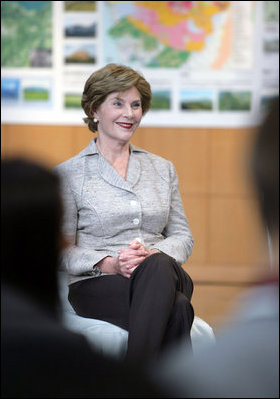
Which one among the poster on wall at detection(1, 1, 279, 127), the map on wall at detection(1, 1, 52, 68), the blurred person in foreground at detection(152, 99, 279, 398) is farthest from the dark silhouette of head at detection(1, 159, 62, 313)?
the map on wall at detection(1, 1, 52, 68)

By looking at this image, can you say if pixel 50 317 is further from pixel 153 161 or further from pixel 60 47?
pixel 60 47

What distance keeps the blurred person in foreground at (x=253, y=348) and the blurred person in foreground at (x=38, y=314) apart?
0.19 feet

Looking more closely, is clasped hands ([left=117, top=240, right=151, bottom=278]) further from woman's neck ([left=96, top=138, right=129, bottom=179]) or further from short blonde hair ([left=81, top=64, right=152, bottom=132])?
short blonde hair ([left=81, top=64, right=152, bottom=132])

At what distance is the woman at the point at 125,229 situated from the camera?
2.84m

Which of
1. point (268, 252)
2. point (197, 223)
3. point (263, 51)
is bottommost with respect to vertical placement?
point (197, 223)

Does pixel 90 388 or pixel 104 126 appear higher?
pixel 104 126

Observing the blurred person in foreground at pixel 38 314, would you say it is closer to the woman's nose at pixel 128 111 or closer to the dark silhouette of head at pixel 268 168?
the dark silhouette of head at pixel 268 168

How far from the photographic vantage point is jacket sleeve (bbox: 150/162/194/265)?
3199 mm

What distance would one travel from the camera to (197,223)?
19.9 feet

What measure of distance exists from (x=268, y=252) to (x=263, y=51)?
Answer: 4.75 m

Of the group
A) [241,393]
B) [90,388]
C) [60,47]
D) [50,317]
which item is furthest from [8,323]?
[60,47]

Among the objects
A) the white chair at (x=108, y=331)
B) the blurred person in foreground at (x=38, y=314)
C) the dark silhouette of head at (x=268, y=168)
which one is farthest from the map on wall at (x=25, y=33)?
the dark silhouette of head at (x=268, y=168)

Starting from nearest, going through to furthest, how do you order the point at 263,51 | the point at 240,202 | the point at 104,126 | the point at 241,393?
the point at 241,393 < the point at 104,126 < the point at 263,51 < the point at 240,202

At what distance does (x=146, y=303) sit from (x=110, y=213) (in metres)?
0.53
